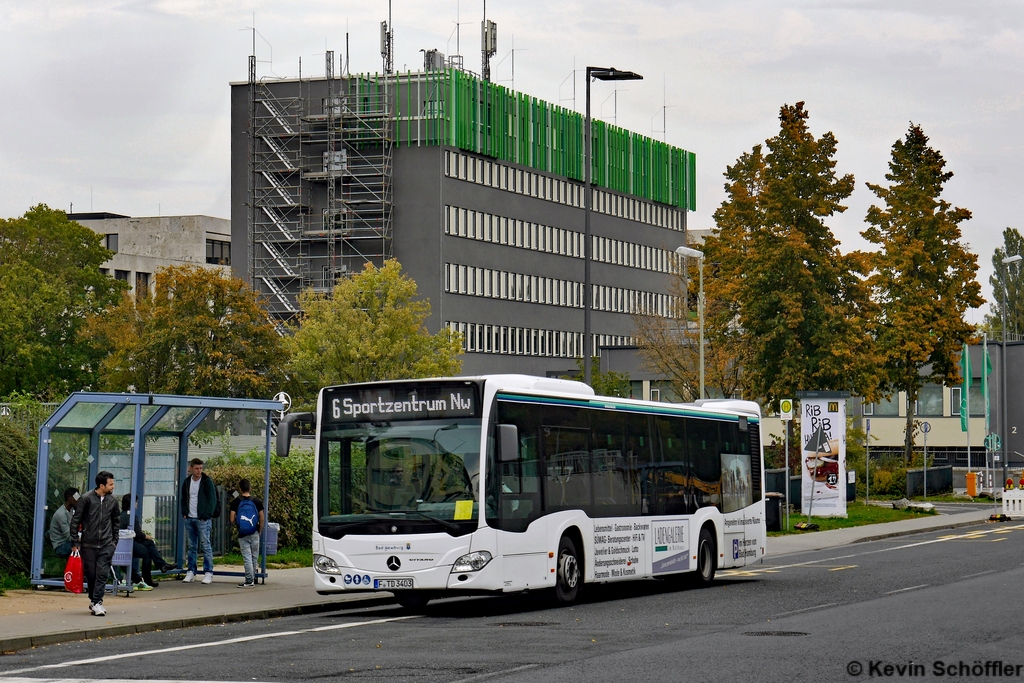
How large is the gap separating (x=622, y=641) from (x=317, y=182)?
82.2m

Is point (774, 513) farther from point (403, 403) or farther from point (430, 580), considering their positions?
point (430, 580)

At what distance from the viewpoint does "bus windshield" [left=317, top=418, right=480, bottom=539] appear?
1825 cm

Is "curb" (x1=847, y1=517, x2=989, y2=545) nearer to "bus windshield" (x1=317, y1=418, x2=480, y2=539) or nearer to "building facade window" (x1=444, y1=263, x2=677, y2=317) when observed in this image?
"bus windshield" (x1=317, y1=418, x2=480, y2=539)

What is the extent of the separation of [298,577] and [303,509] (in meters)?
4.34

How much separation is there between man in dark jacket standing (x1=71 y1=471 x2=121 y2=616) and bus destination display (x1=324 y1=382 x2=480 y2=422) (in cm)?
282

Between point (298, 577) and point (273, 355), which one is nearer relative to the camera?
point (298, 577)

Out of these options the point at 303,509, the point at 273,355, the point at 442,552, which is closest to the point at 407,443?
the point at 442,552

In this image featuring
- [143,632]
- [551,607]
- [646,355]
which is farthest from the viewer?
[646,355]

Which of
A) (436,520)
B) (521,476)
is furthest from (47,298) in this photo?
(436,520)

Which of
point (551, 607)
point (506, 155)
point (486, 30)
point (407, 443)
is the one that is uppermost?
point (486, 30)

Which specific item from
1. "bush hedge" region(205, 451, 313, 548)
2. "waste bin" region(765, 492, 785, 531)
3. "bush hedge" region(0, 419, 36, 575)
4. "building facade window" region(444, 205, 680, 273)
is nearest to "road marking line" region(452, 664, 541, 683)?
"bush hedge" region(0, 419, 36, 575)

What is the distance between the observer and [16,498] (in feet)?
70.4

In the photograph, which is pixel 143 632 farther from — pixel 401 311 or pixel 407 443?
pixel 401 311

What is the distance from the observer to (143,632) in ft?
56.1
